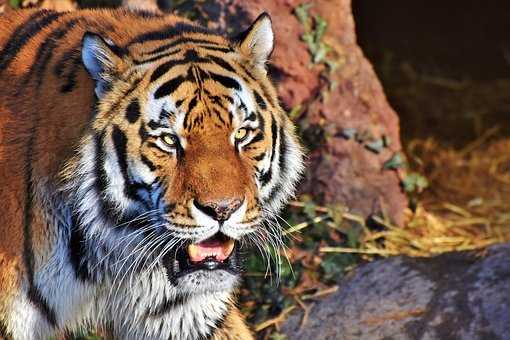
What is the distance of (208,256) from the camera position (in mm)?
3256

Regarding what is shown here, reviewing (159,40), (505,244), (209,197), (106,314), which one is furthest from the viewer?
(505,244)

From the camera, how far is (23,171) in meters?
3.38

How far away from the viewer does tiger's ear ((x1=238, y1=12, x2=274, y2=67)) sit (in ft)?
11.4

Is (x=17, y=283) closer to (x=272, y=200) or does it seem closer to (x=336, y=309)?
(x=272, y=200)

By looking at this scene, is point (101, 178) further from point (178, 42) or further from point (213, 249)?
point (178, 42)

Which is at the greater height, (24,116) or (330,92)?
(24,116)

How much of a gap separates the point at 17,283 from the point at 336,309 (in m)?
1.54

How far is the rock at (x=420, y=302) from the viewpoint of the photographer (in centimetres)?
408

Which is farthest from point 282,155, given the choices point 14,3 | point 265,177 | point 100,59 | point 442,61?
point 442,61

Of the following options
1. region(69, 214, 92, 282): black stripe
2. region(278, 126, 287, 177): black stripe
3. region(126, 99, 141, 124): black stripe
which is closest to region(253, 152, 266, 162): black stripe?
region(278, 126, 287, 177): black stripe

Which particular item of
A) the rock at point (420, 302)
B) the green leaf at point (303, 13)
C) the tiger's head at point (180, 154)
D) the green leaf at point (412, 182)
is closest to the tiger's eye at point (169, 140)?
the tiger's head at point (180, 154)

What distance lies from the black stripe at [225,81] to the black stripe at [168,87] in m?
0.10

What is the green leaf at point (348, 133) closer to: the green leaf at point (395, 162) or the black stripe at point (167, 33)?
the green leaf at point (395, 162)

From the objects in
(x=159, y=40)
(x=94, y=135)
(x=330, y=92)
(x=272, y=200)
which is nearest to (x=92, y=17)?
(x=159, y=40)
